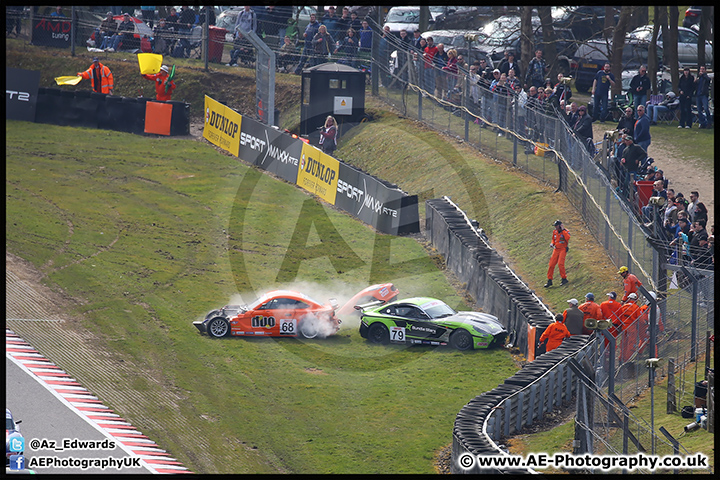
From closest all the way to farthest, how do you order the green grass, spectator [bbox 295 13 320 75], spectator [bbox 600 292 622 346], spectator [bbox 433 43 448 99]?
the green grass, spectator [bbox 600 292 622 346], spectator [bbox 433 43 448 99], spectator [bbox 295 13 320 75]

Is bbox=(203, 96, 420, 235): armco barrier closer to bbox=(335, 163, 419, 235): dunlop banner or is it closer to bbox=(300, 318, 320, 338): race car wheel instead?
bbox=(335, 163, 419, 235): dunlop banner

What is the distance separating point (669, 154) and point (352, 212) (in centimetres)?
1107

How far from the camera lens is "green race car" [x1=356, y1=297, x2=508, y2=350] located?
19.3 metres

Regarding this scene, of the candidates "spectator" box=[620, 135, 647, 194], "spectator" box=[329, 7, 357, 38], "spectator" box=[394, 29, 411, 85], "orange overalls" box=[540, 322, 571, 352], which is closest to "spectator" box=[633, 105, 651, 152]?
"spectator" box=[620, 135, 647, 194]

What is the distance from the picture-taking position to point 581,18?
135ft

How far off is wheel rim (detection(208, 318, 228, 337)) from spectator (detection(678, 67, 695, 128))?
63.5 ft

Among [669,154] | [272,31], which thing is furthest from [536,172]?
[272,31]

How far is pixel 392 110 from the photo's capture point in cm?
3666

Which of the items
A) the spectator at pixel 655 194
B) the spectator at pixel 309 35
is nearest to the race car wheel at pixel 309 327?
the spectator at pixel 655 194

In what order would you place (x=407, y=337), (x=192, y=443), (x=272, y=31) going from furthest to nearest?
(x=272, y=31) → (x=407, y=337) → (x=192, y=443)

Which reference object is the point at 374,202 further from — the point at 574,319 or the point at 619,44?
the point at 619,44

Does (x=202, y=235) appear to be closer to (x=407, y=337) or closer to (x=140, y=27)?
(x=407, y=337)

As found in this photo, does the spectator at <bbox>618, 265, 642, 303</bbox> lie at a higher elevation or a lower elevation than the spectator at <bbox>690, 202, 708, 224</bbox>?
lower
